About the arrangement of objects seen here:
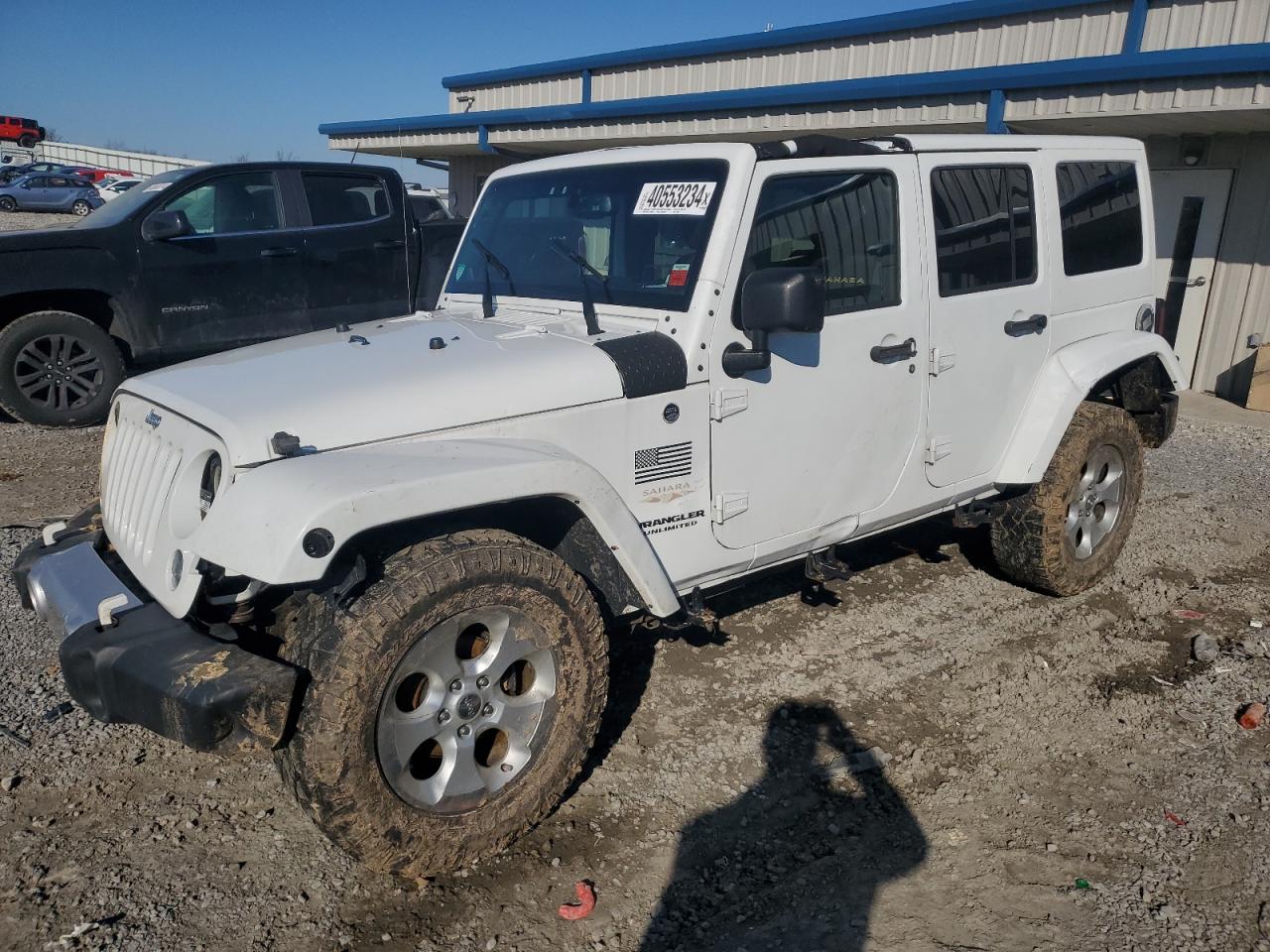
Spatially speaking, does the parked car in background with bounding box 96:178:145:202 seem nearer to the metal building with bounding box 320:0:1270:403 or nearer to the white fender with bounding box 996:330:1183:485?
the metal building with bounding box 320:0:1270:403

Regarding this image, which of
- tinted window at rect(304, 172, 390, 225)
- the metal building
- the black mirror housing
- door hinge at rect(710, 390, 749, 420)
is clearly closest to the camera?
the black mirror housing

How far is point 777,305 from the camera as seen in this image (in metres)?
3.16

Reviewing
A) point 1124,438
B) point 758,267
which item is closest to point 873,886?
point 758,267

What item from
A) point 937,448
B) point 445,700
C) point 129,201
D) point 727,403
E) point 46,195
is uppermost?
point 129,201

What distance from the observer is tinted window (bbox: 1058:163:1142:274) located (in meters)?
4.68

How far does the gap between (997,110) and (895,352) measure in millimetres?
6841

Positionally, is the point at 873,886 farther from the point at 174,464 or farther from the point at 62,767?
the point at 62,767

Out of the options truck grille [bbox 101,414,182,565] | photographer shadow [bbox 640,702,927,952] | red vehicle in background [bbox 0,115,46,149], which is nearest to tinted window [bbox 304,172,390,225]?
truck grille [bbox 101,414,182,565]

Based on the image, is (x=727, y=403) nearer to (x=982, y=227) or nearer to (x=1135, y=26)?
(x=982, y=227)

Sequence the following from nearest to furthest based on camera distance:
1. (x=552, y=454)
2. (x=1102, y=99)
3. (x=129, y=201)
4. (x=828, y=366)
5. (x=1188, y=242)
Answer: (x=552, y=454)
(x=828, y=366)
(x=129, y=201)
(x=1102, y=99)
(x=1188, y=242)

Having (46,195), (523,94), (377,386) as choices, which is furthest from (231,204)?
(46,195)

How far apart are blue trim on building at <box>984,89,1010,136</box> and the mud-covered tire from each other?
5.42 metres

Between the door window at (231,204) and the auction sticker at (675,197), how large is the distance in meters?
5.11

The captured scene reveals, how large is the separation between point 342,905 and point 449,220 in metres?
7.57
